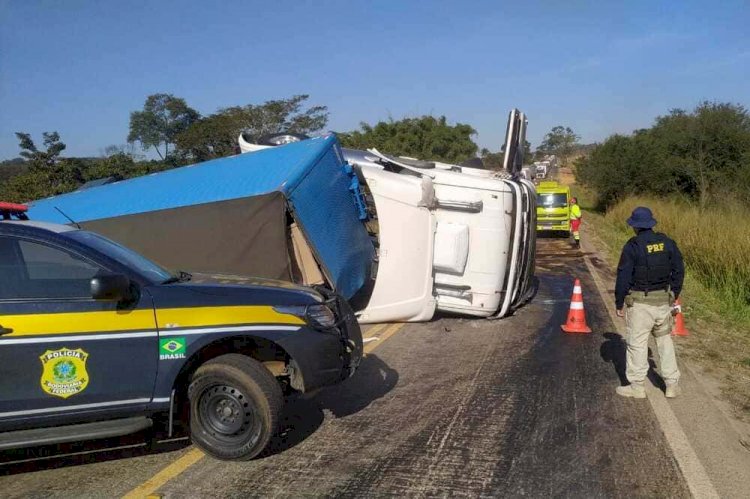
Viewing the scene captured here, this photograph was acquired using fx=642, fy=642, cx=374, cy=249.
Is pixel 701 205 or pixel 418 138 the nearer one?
pixel 701 205

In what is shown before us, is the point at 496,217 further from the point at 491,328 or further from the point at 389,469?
the point at 389,469

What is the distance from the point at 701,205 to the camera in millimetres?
21906

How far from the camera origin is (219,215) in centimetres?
789

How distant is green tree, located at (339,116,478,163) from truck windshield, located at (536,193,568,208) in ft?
56.4

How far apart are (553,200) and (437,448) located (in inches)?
803

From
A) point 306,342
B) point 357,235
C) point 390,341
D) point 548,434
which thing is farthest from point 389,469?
point 357,235

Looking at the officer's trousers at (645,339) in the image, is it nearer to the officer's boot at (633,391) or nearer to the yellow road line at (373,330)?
the officer's boot at (633,391)

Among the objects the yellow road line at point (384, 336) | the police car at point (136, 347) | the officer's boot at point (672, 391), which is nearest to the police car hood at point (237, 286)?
the police car at point (136, 347)

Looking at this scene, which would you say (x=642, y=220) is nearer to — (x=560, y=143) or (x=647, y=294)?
(x=647, y=294)

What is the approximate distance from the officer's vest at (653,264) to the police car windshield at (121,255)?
13.8 ft

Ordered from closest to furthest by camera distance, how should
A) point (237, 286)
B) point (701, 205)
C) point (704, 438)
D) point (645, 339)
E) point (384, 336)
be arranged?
point (237, 286) → point (704, 438) → point (645, 339) → point (384, 336) → point (701, 205)

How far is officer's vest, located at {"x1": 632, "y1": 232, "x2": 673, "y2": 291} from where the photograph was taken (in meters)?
5.96

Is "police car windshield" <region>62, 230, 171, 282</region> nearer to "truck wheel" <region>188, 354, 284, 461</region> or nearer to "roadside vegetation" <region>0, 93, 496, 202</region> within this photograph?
"truck wheel" <region>188, 354, 284, 461</region>

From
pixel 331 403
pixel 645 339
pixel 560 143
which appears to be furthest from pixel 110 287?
pixel 560 143
